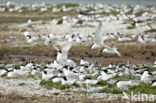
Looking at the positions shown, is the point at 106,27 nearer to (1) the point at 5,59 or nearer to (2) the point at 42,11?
(1) the point at 5,59

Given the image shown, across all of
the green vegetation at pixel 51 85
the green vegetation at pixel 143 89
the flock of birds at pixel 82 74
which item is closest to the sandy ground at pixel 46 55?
the green vegetation at pixel 51 85

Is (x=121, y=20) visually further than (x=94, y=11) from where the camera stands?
No

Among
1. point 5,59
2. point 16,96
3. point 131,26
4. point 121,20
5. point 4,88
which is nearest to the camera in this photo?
point 16,96

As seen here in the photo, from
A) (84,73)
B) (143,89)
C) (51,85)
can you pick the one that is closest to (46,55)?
(84,73)

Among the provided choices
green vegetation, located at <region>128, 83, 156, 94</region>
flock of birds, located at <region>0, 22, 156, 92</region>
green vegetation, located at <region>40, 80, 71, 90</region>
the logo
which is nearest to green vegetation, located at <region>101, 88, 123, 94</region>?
flock of birds, located at <region>0, 22, 156, 92</region>

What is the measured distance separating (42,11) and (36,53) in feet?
70.2

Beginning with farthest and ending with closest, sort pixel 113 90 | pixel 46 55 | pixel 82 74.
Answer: pixel 46 55
pixel 82 74
pixel 113 90

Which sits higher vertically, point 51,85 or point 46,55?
point 51,85

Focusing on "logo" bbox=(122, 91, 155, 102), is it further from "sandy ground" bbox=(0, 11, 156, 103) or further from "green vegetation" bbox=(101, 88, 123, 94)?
"green vegetation" bbox=(101, 88, 123, 94)

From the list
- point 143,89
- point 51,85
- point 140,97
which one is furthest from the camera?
point 51,85

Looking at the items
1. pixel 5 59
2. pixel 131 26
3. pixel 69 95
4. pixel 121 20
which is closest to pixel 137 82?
pixel 69 95

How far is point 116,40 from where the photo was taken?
25797 millimetres

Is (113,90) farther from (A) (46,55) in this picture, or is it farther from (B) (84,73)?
(A) (46,55)

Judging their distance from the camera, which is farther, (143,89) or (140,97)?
(143,89)
